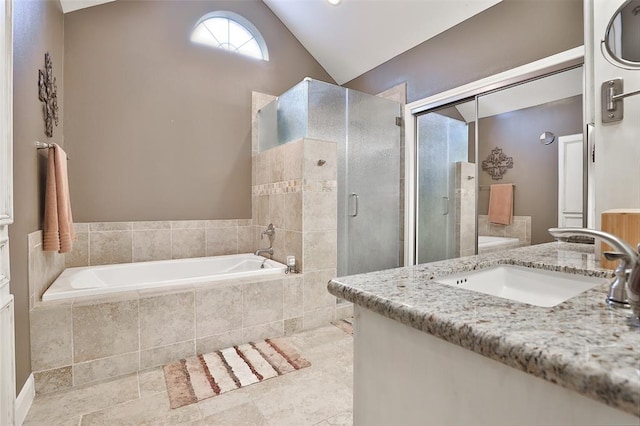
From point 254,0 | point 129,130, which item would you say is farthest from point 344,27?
point 129,130

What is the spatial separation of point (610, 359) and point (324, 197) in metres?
2.46

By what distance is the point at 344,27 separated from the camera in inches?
134

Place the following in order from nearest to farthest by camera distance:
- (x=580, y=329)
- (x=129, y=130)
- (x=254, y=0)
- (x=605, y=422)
→ (x=605, y=422) → (x=580, y=329) → (x=129, y=130) → (x=254, y=0)

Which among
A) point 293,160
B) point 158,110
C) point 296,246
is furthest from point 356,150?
point 158,110

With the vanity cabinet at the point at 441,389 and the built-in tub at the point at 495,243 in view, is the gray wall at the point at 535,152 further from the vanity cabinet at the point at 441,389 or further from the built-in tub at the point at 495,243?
the vanity cabinet at the point at 441,389

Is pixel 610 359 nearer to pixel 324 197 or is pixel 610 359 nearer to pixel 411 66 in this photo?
pixel 324 197

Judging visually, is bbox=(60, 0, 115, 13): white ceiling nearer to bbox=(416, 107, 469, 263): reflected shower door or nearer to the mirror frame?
bbox=(416, 107, 469, 263): reflected shower door

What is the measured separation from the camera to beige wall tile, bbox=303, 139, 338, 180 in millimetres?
2738

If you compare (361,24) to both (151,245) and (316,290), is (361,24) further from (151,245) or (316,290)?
(151,245)

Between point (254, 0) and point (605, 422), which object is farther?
point (254, 0)

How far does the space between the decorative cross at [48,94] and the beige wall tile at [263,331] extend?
2.03 metres

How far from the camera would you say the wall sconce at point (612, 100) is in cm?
112

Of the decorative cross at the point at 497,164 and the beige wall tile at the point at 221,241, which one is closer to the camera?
the decorative cross at the point at 497,164

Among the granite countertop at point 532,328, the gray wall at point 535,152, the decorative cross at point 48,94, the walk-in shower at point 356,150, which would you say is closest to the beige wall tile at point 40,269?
the decorative cross at point 48,94
